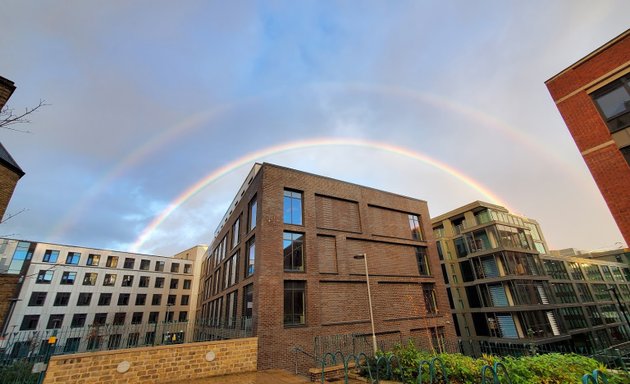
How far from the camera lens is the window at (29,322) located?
43.4m

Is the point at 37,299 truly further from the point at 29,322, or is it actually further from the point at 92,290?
the point at 92,290

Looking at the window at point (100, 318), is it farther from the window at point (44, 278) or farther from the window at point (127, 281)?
the window at point (44, 278)

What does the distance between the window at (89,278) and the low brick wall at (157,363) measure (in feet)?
166

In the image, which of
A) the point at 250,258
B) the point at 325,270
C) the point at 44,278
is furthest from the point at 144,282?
the point at 325,270

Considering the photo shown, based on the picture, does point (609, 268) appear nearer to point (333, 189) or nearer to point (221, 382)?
point (333, 189)

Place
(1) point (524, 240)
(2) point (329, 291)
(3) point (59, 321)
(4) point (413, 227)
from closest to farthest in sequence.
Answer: (2) point (329, 291), (4) point (413, 227), (1) point (524, 240), (3) point (59, 321)

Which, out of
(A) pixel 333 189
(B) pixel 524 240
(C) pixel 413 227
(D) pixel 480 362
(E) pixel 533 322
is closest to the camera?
(D) pixel 480 362

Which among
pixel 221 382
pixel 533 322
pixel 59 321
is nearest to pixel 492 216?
pixel 533 322

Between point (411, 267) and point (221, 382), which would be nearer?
point (221, 382)

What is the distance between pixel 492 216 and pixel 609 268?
46.8m

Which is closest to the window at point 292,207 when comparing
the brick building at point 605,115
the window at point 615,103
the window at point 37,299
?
the brick building at point 605,115

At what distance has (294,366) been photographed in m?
17.6

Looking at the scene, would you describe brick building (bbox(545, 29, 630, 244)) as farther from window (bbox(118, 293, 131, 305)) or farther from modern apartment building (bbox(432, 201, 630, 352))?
window (bbox(118, 293, 131, 305))

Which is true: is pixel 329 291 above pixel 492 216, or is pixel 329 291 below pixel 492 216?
below
